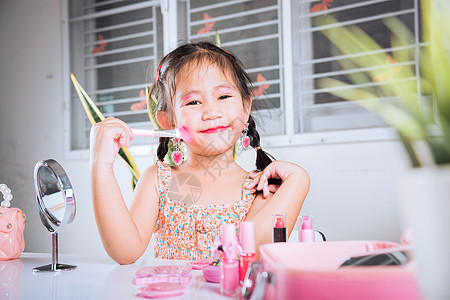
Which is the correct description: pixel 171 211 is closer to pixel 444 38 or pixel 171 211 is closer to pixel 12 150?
pixel 444 38

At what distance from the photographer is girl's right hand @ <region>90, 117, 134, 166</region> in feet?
2.84

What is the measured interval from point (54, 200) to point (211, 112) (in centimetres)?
46

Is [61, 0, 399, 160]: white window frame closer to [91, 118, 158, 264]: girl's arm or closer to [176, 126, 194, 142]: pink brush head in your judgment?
[176, 126, 194, 142]: pink brush head

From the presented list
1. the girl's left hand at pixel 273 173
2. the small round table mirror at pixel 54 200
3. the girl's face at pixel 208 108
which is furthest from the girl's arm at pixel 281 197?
the small round table mirror at pixel 54 200

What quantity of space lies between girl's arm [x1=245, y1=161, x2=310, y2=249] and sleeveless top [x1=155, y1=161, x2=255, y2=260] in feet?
0.27

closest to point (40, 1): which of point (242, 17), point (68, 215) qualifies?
point (242, 17)

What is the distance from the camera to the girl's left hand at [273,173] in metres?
1.01

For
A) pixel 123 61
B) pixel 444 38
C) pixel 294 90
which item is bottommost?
pixel 444 38

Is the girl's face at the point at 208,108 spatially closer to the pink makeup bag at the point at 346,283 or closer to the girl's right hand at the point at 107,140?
the girl's right hand at the point at 107,140

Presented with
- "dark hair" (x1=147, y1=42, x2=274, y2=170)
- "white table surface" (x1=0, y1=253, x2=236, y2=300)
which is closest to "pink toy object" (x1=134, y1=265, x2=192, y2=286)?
"white table surface" (x1=0, y1=253, x2=236, y2=300)

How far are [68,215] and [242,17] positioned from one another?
1.76 metres

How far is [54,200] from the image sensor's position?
0.82m

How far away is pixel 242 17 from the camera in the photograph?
226 centimetres

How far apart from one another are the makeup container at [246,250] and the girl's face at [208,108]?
1.82 feet
